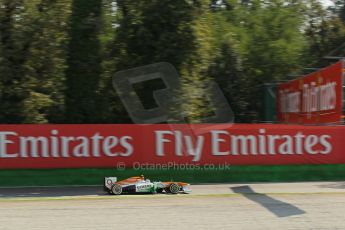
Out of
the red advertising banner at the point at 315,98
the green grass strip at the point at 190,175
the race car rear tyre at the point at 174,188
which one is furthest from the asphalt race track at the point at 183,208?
the red advertising banner at the point at 315,98

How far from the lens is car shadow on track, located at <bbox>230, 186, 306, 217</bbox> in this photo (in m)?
10.3

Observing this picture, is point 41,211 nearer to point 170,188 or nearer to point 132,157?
point 170,188

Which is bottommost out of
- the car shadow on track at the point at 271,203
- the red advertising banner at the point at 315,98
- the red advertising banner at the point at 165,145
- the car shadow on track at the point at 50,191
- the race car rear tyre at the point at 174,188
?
the car shadow on track at the point at 50,191

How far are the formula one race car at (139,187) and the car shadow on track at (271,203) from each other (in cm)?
164

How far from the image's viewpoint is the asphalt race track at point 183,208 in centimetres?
926

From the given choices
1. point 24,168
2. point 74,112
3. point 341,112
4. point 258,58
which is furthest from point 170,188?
point 258,58

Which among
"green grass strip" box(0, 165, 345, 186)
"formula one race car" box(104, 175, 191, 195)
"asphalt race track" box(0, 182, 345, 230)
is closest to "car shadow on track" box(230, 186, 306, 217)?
"asphalt race track" box(0, 182, 345, 230)

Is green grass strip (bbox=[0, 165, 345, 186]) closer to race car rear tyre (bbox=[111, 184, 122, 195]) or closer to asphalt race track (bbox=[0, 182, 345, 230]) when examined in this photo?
asphalt race track (bbox=[0, 182, 345, 230])

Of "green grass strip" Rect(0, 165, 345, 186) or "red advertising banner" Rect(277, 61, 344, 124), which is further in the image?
"red advertising banner" Rect(277, 61, 344, 124)

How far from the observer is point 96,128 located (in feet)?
49.4

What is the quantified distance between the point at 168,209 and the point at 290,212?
2.57 metres

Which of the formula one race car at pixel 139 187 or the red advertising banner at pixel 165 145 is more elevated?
the red advertising banner at pixel 165 145

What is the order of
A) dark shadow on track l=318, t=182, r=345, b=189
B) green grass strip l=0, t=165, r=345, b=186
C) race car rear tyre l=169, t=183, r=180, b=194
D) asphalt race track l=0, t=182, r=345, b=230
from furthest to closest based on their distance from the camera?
green grass strip l=0, t=165, r=345, b=186 → dark shadow on track l=318, t=182, r=345, b=189 → race car rear tyre l=169, t=183, r=180, b=194 → asphalt race track l=0, t=182, r=345, b=230

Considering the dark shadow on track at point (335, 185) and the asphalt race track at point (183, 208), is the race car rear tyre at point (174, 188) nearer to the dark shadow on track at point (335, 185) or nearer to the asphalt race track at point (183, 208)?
the asphalt race track at point (183, 208)
